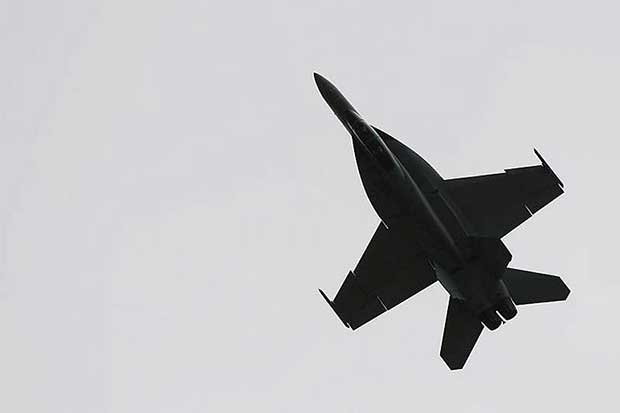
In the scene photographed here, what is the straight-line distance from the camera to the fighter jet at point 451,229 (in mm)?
46094

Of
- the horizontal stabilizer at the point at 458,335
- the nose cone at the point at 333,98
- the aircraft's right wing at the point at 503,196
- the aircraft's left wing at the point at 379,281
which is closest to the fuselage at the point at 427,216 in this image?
the nose cone at the point at 333,98

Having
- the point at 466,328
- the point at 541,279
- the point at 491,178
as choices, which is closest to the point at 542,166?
the point at 491,178

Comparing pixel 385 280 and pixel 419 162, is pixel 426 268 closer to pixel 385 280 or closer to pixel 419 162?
pixel 385 280

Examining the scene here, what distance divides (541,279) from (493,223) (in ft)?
12.4

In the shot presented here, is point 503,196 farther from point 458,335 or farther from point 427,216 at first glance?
point 458,335

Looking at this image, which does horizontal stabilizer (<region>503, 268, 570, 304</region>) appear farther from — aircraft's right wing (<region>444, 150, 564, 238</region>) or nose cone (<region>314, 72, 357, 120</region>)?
nose cone (<region>314, 72, 357, 120</region>)

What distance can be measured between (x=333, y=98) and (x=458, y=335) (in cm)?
1288

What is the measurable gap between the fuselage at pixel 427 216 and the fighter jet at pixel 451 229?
4cm

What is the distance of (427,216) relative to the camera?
46.0 m

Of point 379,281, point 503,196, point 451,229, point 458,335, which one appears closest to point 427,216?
point 451,229

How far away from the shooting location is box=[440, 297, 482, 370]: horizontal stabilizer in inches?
1932

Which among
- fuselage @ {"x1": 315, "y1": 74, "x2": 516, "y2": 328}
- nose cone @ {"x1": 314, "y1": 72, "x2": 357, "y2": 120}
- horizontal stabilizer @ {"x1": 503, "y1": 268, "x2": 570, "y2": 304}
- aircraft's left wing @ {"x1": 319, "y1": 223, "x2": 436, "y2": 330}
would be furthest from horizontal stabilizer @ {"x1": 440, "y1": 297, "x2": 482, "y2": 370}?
nose cone @ {"x1": 314, "y1": 72, "x2": 357, "y2": 120}

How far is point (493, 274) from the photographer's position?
46.4m

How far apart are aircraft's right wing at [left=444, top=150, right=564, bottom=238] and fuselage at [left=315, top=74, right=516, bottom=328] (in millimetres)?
861
